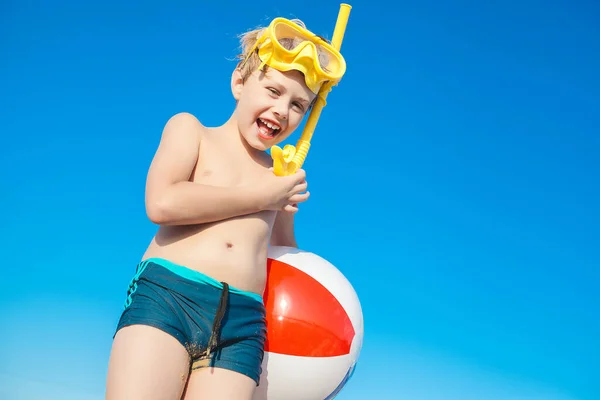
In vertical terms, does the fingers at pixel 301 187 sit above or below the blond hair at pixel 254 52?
below

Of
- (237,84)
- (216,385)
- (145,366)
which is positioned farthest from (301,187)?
Result: (145,366)

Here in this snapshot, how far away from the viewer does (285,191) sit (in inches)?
147

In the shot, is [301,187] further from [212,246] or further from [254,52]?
[254,52]

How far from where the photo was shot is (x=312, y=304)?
392cm

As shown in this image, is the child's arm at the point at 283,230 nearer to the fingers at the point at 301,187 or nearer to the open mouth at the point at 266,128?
the fingers at the point at 301,187

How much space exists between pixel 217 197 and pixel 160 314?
0.69 metres

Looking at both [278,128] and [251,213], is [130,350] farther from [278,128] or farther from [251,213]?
[278,128]

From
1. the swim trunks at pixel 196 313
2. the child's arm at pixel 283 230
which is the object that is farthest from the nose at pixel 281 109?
the swim trunks at pixel 196 313

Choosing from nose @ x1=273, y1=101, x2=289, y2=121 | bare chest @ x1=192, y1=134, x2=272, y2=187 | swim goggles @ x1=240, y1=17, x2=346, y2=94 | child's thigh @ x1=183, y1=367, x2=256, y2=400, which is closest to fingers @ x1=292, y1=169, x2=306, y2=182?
bare chest @ x1=192, y1=134, x2=272, y2=187

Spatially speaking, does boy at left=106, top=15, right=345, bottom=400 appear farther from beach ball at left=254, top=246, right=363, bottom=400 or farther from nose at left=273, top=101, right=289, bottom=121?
beach ball at left=254, top=246, right=363, bottom=400

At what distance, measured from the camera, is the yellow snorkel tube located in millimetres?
3842

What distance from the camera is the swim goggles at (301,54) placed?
375 cm

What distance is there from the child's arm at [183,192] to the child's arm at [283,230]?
894 mm

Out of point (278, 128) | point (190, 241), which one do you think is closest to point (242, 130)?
point (278, 128)
